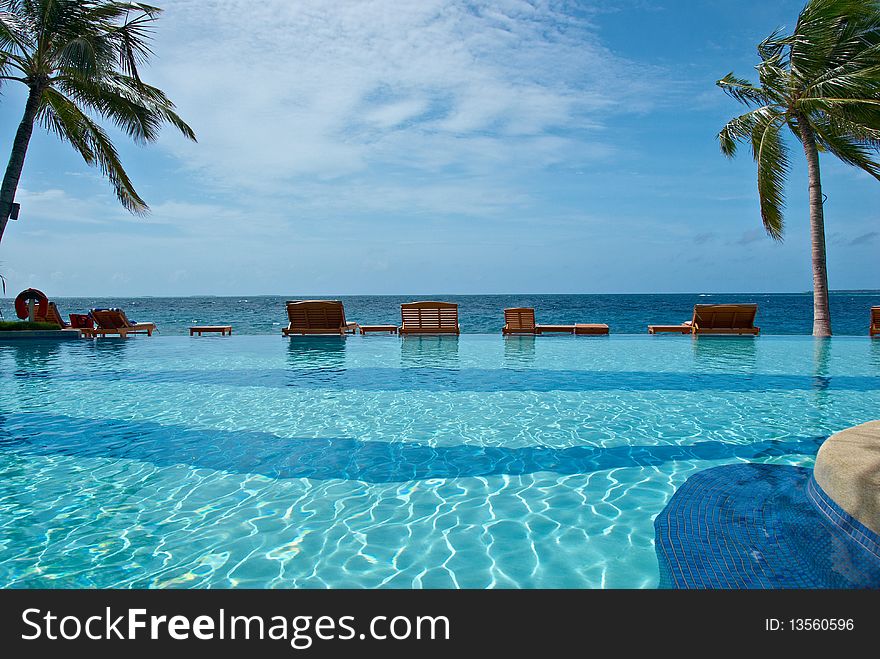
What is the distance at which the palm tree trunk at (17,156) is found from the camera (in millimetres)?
13430

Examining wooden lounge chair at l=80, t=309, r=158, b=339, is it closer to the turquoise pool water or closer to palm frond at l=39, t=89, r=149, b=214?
palm frond at l=39, t=89, r=149, b=214

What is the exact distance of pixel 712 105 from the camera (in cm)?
2608

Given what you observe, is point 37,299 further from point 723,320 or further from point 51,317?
point 723,320

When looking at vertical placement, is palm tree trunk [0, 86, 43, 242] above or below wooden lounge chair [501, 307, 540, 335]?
above

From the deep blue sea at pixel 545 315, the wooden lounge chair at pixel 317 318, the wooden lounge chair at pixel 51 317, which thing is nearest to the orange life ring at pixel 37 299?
the wooden lounge chair at pixel 51 317

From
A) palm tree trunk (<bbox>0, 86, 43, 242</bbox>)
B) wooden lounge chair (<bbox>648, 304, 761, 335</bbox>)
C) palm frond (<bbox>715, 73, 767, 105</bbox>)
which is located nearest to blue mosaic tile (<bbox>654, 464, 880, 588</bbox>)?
wooden lounge chair (<bbox>648, 304, 761, 335</bbox>)

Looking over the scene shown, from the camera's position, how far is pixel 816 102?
1371cm

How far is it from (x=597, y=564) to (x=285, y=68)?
645 inches

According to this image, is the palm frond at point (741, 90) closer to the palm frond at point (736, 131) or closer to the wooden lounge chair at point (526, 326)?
the palm frond at point (736, 131)

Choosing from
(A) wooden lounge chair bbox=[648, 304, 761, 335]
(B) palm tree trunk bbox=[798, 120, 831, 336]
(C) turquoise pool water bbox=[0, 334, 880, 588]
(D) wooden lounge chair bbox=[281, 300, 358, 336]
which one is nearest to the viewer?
(C) turquoise pool water bbox=[0, 334, 880, 588]

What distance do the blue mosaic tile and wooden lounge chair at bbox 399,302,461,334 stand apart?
13.2 metres

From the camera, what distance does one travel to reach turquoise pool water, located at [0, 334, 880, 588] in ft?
9.98
